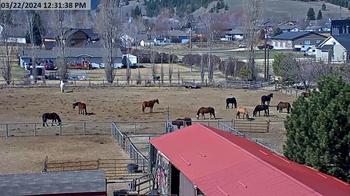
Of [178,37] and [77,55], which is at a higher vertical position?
[178,37]

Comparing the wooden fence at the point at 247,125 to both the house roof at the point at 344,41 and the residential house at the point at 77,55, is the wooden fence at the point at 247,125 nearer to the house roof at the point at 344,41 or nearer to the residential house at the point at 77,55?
the house roof at the point at 344,41

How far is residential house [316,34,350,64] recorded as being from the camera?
50.8m

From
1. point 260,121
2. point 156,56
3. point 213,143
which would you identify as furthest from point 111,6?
point 213,143

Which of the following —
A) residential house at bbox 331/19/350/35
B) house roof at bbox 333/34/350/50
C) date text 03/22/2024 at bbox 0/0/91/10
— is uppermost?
date text 03/22/2024 at bbox 0/0/91/10

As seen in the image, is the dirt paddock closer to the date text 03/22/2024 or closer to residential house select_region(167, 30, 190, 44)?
the date text 03/22/2024

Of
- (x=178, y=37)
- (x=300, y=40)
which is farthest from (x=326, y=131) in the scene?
(x=178, y=37)

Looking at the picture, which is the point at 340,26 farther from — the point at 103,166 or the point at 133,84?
the point at 103,166

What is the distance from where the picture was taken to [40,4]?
6638cm

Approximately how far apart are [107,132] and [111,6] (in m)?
26.9

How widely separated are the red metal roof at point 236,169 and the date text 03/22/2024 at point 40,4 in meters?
40.4

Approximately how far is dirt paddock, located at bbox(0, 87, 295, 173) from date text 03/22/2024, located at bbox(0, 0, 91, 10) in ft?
56.9

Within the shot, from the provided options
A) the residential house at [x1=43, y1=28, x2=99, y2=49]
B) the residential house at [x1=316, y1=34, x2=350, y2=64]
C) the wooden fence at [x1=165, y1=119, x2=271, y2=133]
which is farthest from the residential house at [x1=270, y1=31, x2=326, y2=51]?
the wooden fence at [x1=165, y1=119, x2=271, y2=133]

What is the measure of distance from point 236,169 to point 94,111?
19142 millimetres

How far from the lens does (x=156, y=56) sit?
62281 mm
